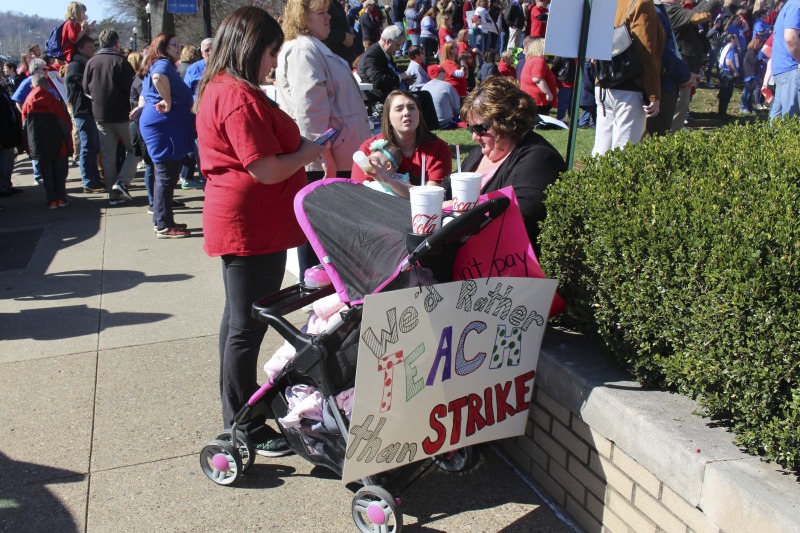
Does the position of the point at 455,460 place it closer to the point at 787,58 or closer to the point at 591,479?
the point at 591,479

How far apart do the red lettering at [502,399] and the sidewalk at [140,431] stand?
15.6 inches

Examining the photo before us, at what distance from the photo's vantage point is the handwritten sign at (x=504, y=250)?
3.07m

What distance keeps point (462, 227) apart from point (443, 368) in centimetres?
53

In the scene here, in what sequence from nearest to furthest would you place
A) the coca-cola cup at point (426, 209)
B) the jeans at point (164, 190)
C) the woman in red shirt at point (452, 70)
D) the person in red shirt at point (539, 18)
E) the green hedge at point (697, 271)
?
the green hedge at point (697, 271) → the coca-cola cup at point (426, 209) → the jeans at point (164, 190) → the woman in red shirt at point (452, 70) → the person in red shirt at point (539, 18)

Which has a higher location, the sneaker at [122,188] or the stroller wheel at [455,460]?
the sneaker at [122,188]

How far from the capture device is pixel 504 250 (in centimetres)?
309

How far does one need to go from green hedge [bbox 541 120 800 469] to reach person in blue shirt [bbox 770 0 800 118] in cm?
371

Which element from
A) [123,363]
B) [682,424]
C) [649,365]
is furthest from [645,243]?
[123,363]

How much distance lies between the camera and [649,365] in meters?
2.72

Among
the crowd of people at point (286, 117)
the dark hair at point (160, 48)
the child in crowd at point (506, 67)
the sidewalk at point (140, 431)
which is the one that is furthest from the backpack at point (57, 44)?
the child in crowd at point (506, 67)

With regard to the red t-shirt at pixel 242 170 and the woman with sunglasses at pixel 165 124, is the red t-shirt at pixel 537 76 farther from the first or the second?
the red t-shirt at pixel 242 170

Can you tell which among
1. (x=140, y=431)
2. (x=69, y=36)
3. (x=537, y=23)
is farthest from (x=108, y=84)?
(x=537, y=23)

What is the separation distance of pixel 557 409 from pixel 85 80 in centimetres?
829

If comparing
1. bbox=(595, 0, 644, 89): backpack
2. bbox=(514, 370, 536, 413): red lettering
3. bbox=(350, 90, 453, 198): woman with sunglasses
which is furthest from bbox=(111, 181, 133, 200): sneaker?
bbox=(514, 370, 536, 413): red lettering
